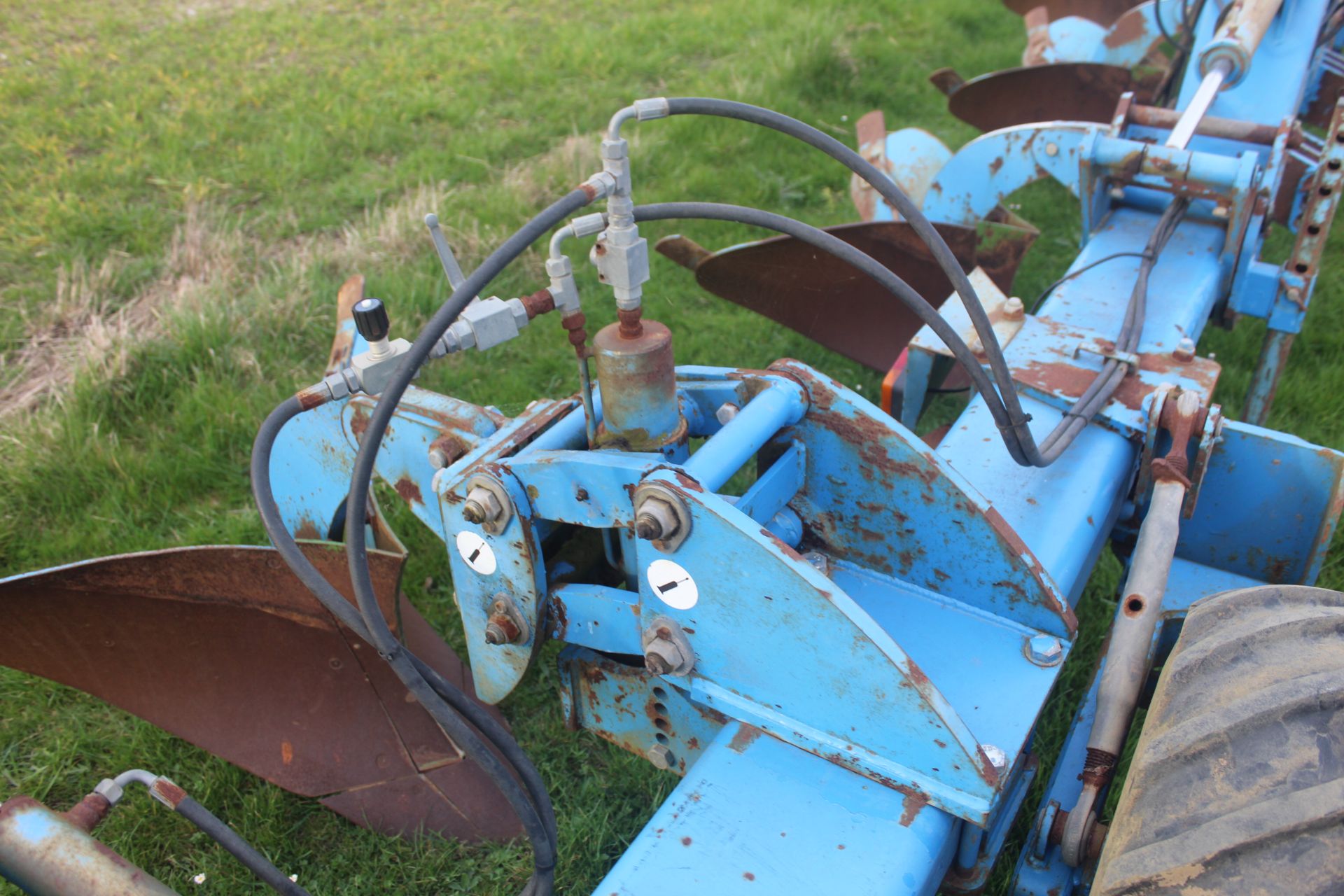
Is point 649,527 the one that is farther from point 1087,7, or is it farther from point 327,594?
point 1087,7

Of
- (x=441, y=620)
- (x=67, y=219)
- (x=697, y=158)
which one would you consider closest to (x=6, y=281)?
(x=67, y=219)

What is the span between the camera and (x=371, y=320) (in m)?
1.32

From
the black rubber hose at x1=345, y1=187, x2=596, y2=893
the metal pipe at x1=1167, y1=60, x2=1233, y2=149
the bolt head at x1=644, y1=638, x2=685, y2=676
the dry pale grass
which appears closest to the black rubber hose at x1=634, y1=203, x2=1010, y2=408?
the black rubber hose at x1=345, y1=187, x2=596, y2=893

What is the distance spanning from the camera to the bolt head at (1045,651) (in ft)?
5.00

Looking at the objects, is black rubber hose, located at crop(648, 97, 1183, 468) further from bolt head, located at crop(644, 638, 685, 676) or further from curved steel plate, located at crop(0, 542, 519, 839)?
curved steel plate, located at crop(0, 542, 519, 839)

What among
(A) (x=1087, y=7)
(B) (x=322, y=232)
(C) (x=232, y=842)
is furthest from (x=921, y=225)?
(A) (x=1087, y=7)

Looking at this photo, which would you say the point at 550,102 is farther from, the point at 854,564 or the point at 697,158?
the point at 854,564

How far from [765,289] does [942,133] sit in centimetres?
261

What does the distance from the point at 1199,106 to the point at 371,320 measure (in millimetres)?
2324

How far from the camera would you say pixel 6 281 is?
3.70 metres

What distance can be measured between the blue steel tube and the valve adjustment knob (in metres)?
0.46

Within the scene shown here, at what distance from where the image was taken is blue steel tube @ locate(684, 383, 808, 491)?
1416mm

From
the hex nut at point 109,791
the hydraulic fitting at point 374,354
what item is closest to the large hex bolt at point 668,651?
the hydraulic fitting at point 374,354

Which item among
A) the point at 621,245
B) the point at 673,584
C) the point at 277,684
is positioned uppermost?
the point at 621,245
